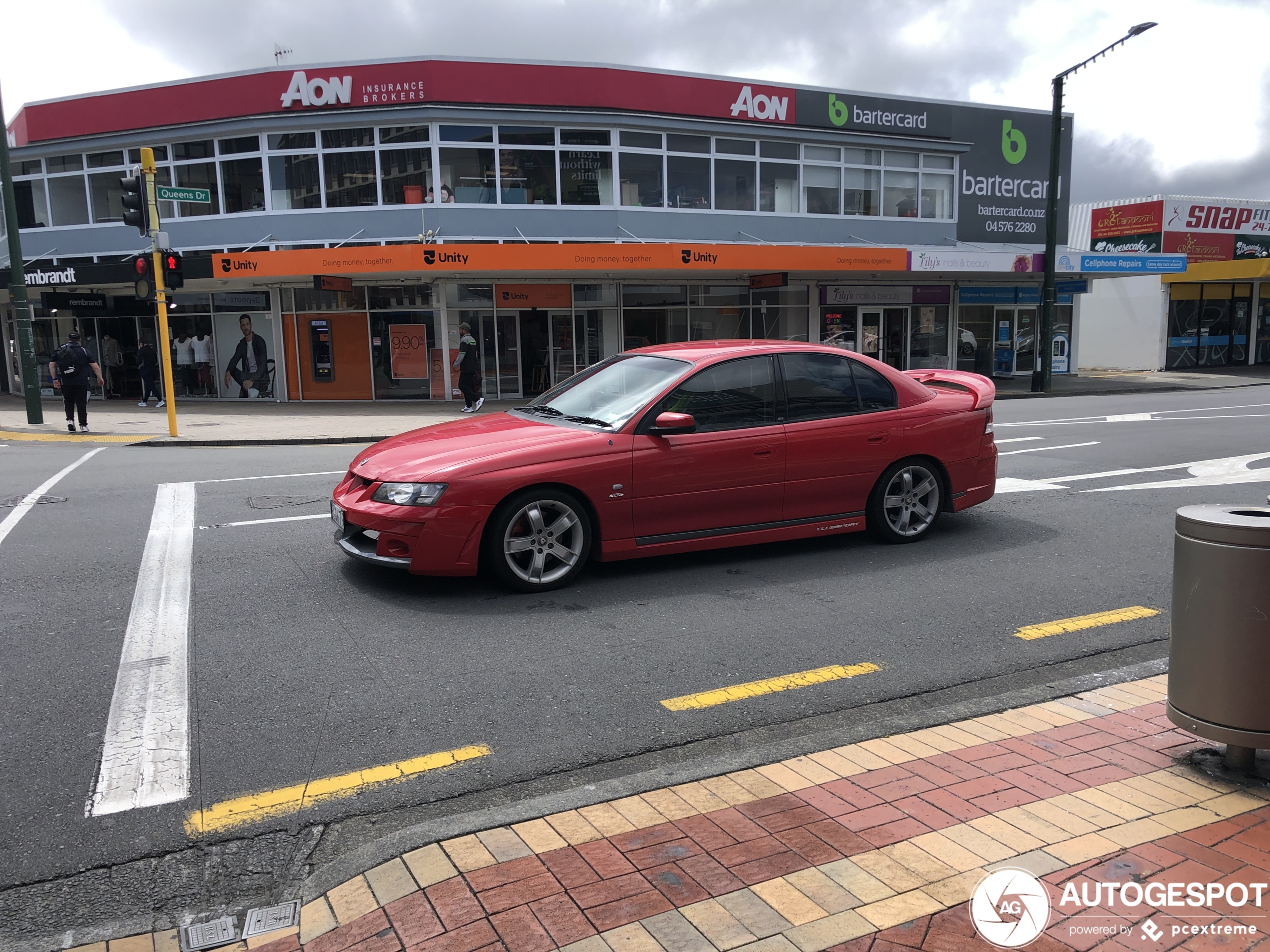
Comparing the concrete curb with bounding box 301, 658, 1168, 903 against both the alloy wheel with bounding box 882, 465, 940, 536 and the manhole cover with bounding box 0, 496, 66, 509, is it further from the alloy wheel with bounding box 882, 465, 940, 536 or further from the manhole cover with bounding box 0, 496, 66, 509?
the manhole cover with bounding box 0, 496, 66, 509

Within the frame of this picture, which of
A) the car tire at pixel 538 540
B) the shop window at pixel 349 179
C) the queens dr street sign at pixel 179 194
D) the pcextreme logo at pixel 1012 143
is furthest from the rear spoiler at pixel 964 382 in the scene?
the pcextreme logo at pixel 1012 143

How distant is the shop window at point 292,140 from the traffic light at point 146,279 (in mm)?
8222

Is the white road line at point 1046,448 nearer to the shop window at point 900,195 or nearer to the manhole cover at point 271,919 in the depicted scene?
the manhole cover at point 271,919

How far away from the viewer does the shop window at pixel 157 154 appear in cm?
2386

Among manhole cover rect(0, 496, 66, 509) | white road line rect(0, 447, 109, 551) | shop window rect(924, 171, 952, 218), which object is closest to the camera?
white road line rect(0, 447, 109, 551)

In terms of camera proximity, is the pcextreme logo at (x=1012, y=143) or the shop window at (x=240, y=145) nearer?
the shop window at (x=240, y=145)

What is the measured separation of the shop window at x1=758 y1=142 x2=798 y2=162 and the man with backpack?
16811 mm

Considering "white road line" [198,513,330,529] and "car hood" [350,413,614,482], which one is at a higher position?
Answer: "car hood" [350,413,614,482]

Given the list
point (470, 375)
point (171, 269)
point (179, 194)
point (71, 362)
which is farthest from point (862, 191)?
point (71, 362)

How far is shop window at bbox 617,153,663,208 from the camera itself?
2352 centimetres

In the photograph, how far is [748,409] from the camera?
6.75 metres

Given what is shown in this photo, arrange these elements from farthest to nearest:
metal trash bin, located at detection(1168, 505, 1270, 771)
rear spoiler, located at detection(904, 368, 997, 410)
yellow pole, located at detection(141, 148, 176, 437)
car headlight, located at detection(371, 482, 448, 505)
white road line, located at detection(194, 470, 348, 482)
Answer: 1. yellow pole, located at detection(141, 148, 176, 437)
2. white road line, located at detection(194, 470, 348, 482)
3. rear spoiler, located at detection(904, 368, 997, 410)
4. car headlight, located at detection(371, 482, 448, 505)
5. metal trash bin, located at detection(1168, 505, 1270, 771)

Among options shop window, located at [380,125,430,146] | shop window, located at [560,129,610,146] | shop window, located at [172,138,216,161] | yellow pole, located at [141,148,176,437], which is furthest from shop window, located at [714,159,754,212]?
yellow pole, located at [141,148,176,437]

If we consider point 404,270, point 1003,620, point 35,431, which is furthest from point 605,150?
point 1003,620
